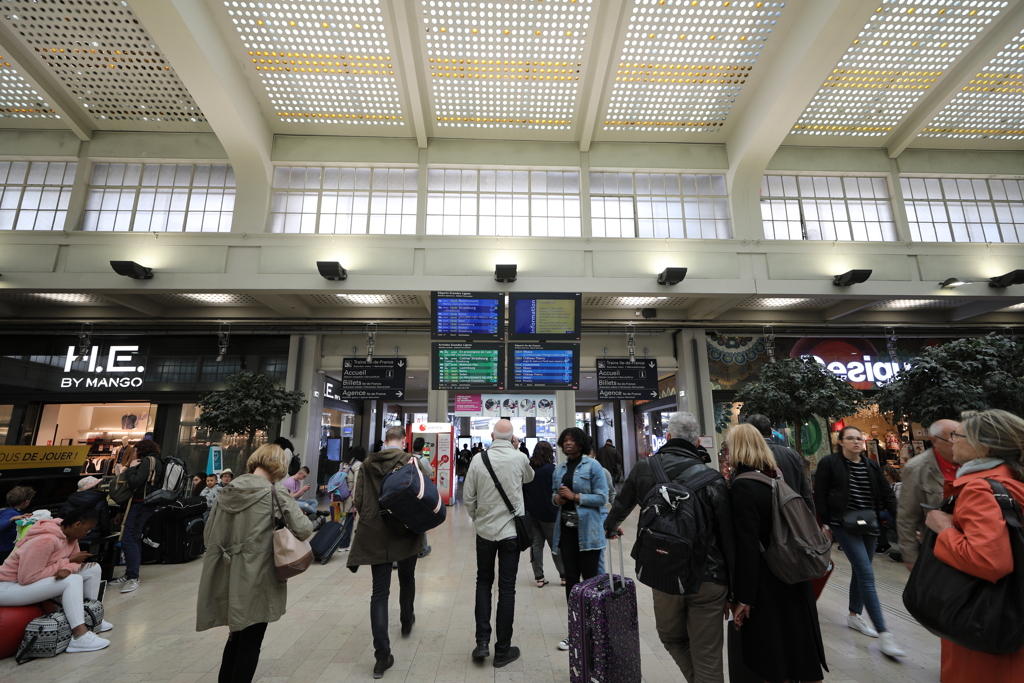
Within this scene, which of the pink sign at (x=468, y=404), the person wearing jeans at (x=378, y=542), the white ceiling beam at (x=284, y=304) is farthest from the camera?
the pink sign at (x=468, y=404)

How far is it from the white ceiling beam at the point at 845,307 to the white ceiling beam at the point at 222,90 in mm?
13079

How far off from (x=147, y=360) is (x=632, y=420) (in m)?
15.6

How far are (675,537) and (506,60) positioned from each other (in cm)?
909

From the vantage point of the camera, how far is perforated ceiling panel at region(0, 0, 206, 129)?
7.47m

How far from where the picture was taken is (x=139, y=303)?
35.1 feet

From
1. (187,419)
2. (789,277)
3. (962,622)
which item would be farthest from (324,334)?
(962,622)

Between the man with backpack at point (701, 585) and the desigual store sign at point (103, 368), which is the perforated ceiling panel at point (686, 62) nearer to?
the man with backpack at point (701, 585)

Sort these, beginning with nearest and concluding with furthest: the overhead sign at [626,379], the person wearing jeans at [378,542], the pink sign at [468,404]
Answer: the person wearing jeans at [378,542]
the overhead sign at [626,379]
the pink sign at [468,404]

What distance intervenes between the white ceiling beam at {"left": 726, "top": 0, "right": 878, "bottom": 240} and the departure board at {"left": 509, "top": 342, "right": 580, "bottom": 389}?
474 cm

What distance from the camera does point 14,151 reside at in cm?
992

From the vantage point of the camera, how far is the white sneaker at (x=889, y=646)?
347cm

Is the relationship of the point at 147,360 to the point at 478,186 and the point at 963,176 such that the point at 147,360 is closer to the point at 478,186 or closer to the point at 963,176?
the point at 478,186

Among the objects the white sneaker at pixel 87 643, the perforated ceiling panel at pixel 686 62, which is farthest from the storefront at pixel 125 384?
the perforated ceiling panel at pixel 686 62

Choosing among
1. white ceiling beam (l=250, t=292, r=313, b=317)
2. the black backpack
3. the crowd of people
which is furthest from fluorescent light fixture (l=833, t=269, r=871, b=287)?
white ceiling beam (l=250, t=292, r=313, b=317)
